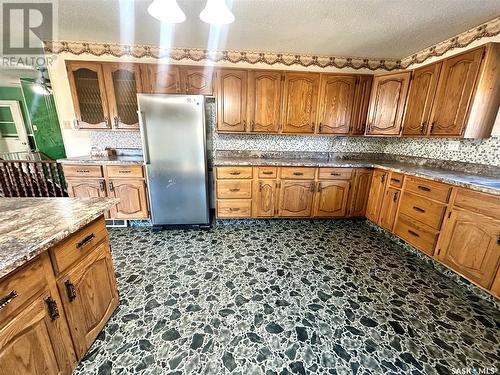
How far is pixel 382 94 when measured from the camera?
2.71 meters

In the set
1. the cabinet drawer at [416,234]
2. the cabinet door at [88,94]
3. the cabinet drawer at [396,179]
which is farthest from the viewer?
the cabinet door at [88,94]

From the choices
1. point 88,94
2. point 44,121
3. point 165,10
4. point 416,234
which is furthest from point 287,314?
point 44,121

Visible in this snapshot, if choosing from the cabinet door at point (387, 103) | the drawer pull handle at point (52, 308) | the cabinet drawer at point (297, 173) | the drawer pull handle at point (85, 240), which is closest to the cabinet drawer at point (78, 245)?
the drawer pull handle at point (85, 240)

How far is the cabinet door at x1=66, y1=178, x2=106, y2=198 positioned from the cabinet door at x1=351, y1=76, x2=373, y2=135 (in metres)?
3.41

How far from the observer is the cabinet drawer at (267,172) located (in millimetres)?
2723

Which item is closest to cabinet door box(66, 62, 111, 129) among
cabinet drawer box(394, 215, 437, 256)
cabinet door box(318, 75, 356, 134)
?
cabinet door box(318, 75, 356, 134)

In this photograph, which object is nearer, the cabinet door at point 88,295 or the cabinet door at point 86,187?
the cabinet door at point 88,295

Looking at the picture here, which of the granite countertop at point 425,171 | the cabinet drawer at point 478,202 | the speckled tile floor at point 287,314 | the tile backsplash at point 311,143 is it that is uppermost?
the tile backsplash at point 311,143

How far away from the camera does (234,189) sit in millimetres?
2754

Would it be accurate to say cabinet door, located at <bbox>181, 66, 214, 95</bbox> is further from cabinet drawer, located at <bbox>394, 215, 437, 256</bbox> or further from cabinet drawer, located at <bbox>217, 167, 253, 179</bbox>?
cabinet drawer, located at <bbox>394, 215, 437, 256</bbox>

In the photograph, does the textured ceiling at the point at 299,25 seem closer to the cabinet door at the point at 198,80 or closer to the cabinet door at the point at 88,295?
the cabinet door at the point at 198,80

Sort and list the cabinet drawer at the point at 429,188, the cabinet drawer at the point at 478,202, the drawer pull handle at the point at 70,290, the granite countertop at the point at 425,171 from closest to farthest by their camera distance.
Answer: the drawer pull handle at the point at 70,290
the cabinet drawer at the point at 478,202
the granite countertop at the point at 425,171
the cabinet drawer at the point at 429,188

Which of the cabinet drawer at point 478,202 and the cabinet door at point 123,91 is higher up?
the cabinet door at point 123,91

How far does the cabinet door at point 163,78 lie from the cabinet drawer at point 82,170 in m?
1.17
